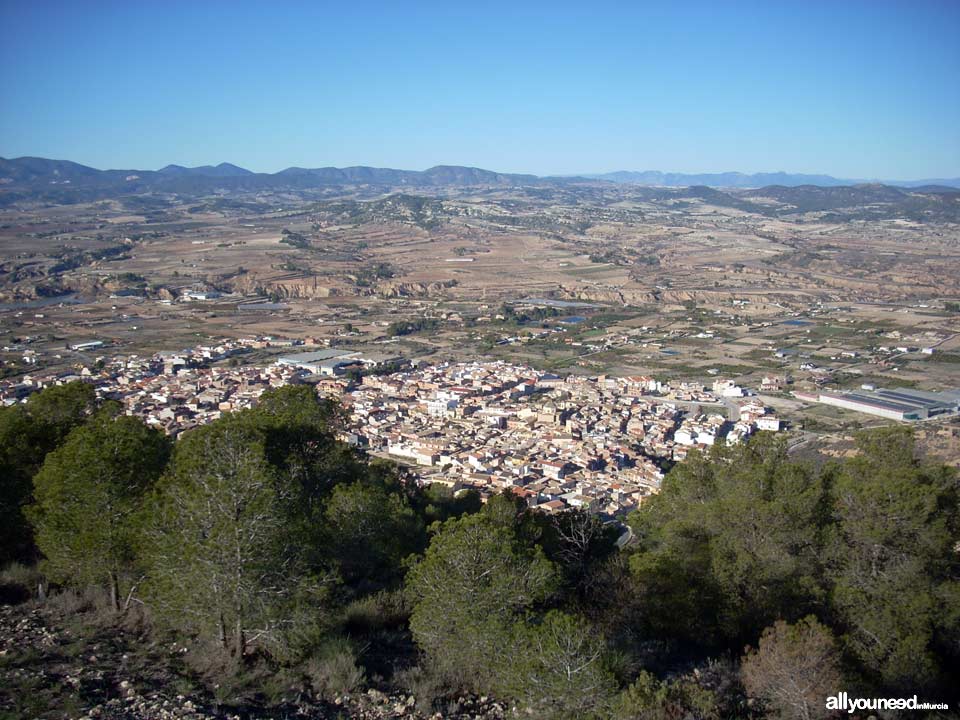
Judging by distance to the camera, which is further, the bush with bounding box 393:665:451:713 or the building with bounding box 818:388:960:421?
the building with bounding box 818:388:960:421

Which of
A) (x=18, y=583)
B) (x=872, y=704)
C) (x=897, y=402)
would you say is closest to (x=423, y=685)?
(x=872, y=704)

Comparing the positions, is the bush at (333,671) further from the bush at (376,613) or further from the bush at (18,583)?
the bush at (18,583)

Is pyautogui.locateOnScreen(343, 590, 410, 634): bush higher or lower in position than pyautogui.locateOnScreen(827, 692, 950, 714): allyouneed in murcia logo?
lower

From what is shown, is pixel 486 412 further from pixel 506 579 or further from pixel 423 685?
pixel 423 685

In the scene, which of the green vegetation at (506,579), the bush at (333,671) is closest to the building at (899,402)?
the green vegetation at (506,579)

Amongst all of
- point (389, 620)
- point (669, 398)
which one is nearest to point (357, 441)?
point (669, 398)

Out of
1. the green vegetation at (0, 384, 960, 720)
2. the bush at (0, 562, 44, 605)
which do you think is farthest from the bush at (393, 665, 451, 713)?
the bush at (0, 562, 44, 605)

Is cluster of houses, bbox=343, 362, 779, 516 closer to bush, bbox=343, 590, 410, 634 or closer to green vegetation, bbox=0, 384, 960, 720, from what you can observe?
green vegetation, bbox=0, 384, 960, 720
